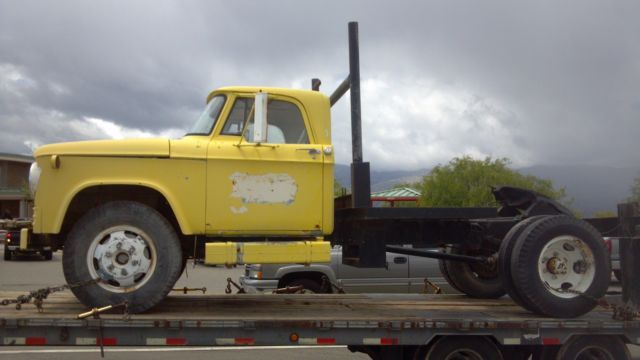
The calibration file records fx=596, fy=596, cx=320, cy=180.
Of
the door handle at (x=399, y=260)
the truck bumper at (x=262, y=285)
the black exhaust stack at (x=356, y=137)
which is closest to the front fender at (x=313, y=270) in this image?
the truck bumper at (x=262, y=285)

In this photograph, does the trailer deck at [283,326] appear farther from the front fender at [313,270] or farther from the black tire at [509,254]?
the front fender at [313,270]

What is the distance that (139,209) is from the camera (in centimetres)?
507

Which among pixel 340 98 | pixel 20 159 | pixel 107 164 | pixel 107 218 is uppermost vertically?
pixel 20 159

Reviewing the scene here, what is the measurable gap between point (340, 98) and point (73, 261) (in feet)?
9.94

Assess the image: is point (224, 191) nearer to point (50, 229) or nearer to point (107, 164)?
point (107, 164)

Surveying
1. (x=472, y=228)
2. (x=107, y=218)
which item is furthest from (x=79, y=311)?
(x=472, y=228)

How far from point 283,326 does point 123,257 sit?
4.84 ft

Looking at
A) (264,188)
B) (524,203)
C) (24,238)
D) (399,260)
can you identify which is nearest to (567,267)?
(524,203)

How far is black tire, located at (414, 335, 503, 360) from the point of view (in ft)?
16.7

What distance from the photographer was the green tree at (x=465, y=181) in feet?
142

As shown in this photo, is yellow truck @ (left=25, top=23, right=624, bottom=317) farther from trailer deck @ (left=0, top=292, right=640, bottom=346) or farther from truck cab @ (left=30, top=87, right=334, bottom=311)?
trailer deck @ (left=0, top=292, right=640, bottom=346)

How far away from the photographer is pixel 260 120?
16.3ft

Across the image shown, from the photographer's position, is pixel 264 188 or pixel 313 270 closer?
pixel 264 188

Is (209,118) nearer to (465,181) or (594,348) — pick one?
(594,348)
